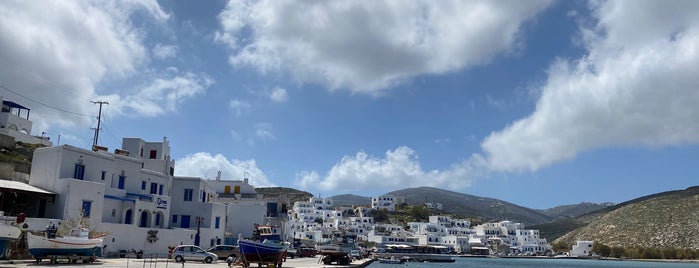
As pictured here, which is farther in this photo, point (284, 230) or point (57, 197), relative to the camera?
point (284, 230)

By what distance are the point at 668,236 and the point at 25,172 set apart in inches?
6470

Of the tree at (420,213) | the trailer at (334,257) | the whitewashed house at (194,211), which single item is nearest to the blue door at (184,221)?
the whitewashed house at (194,211)

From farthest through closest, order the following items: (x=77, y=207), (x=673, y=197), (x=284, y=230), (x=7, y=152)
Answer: (x=673, y=197)
(x=284, y=230)
(x=7, y=152)
(x=77, y=207)

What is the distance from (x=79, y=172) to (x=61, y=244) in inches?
584

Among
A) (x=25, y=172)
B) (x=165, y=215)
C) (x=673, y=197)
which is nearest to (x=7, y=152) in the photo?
(x=25, y=172)

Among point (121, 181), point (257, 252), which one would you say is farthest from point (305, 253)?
point (257, 252)

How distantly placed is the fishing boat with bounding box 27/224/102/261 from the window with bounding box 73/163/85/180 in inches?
502

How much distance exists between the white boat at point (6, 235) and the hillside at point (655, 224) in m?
165

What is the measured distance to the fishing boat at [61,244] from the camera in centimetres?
2631

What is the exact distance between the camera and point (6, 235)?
2550cm

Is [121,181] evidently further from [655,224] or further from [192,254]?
[655,224]

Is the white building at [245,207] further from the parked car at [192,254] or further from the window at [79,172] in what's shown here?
the parked car at [192,254]

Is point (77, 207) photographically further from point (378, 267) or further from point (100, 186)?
Result: point (378, 267)

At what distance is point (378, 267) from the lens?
65.4 meters
